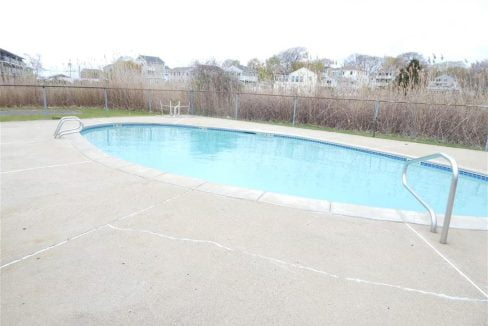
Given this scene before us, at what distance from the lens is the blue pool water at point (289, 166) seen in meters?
5.37

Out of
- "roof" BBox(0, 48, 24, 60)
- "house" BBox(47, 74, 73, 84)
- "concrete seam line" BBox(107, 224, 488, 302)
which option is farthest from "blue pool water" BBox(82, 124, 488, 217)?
"roof" BBox(0, 48, 24, 60)

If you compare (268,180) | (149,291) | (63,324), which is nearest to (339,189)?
(268,180)

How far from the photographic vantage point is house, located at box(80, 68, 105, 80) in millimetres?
13635

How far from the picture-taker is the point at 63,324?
156 cm

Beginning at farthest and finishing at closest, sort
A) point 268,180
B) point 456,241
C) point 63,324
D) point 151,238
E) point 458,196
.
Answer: point 268,180 < point 458,196 < point 456,241 < point 151,238 < point 63,324

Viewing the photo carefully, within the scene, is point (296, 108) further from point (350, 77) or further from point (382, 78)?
point (382, 78)

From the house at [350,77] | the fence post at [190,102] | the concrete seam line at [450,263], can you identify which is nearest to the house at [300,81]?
the house at [350,77]

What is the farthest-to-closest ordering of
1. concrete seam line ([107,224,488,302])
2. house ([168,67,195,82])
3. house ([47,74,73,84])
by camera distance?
house ([168,67,195,82]) < house ([47,74,73,84]) < concrete seam line ([107,224,488,302])

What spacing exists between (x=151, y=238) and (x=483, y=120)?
10292 millimetres

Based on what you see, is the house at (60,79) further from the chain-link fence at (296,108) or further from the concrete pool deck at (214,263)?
the concrete pool deck at (214,263)

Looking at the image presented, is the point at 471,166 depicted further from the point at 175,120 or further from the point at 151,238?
the point at 175,120

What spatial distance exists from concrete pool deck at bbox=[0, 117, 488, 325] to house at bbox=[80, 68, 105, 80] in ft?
37.7

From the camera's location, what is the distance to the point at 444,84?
32.8 ft

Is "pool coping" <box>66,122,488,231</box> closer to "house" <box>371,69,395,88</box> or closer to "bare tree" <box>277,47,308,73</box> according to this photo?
"house" <box>371,69,395,88</box>
